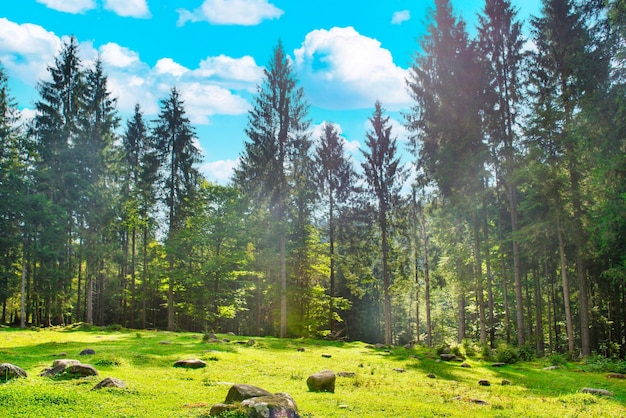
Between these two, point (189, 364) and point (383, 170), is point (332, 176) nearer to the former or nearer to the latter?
point (383, 170)

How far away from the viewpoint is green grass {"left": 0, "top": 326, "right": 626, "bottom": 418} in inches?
305

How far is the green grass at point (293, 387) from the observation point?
25.4 ft

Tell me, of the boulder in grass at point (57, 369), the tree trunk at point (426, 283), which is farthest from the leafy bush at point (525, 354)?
the boulder in grass at point (57, 369)

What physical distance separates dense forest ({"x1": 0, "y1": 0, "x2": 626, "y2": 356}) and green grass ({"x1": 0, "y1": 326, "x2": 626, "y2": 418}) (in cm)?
788

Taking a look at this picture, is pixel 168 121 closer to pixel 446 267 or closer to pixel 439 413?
pixel 446 267

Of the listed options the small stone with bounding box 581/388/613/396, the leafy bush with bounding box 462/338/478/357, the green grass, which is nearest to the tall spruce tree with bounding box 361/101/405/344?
the leafy bush with bounding box 462/338/478/357

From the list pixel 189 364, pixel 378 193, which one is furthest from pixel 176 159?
pixel 189 364

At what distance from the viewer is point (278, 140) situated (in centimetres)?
2998

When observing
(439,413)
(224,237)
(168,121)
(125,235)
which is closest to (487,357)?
(439,413)

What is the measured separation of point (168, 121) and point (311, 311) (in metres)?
19.0

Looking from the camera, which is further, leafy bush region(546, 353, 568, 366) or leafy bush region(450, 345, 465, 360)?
leafy bush region(450, 345, 465, 360)

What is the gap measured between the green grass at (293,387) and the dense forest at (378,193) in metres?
7.88

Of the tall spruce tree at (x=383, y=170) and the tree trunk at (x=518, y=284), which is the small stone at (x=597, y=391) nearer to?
the tree trunk at (x=518, y=284)

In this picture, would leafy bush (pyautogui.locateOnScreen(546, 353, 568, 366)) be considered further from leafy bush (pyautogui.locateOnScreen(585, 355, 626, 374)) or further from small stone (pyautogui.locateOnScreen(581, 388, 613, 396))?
small stone (pyautogui.locateOnScreen(581, 388, 613, 396))
